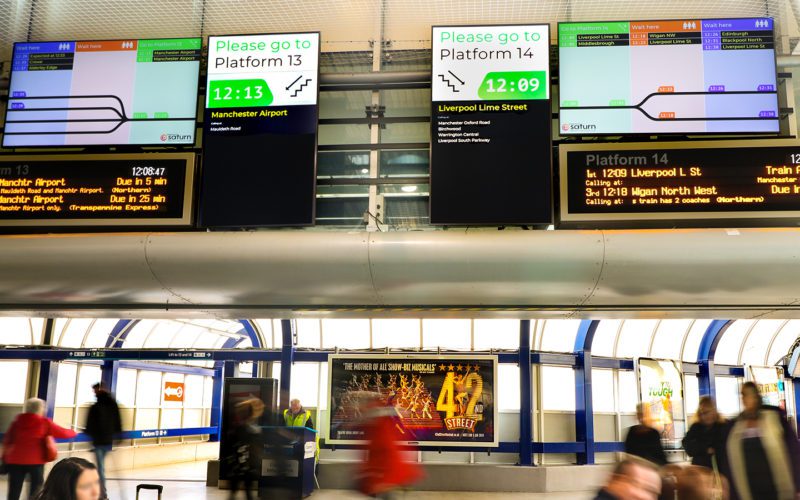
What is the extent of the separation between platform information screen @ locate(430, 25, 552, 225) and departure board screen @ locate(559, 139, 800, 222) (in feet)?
1.12

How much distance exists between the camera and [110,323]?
17484mm

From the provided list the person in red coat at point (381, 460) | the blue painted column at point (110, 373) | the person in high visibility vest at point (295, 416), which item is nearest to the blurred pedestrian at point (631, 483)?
the person in red coat at point (381, 460)

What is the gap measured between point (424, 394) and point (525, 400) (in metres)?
1.79

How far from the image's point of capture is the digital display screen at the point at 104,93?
692 cm

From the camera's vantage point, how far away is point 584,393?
12.5 metres

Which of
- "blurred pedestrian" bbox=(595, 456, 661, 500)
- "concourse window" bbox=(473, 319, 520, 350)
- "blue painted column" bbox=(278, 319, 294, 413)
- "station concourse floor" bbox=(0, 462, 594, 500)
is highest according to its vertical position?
"concourse window" bbox=(473, 319, 520, 350)

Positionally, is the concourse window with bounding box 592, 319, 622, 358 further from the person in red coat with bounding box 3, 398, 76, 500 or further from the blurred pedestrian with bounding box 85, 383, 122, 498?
the person in red coat with bounding box 3, 398, 76, 500

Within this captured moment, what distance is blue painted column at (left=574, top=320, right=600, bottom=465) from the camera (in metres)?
12.3

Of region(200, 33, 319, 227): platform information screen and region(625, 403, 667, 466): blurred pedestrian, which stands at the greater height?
region(200, 33, 319, 227): platform information screen

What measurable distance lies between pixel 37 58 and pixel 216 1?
6.34 ft

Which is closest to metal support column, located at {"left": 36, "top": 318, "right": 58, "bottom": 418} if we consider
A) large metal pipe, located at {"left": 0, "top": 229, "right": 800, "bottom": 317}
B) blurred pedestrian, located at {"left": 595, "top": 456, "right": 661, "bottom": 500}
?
large metal pipe, located at {"left": 0, "top": 229, "right": 800, "bottom": 317}

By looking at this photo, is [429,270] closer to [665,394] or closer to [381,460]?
[381,460]

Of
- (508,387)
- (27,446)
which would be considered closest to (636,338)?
(508,387)

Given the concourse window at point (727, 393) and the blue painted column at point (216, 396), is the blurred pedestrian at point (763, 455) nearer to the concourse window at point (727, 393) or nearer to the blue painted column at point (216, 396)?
the concourse window at point (727, 393)
